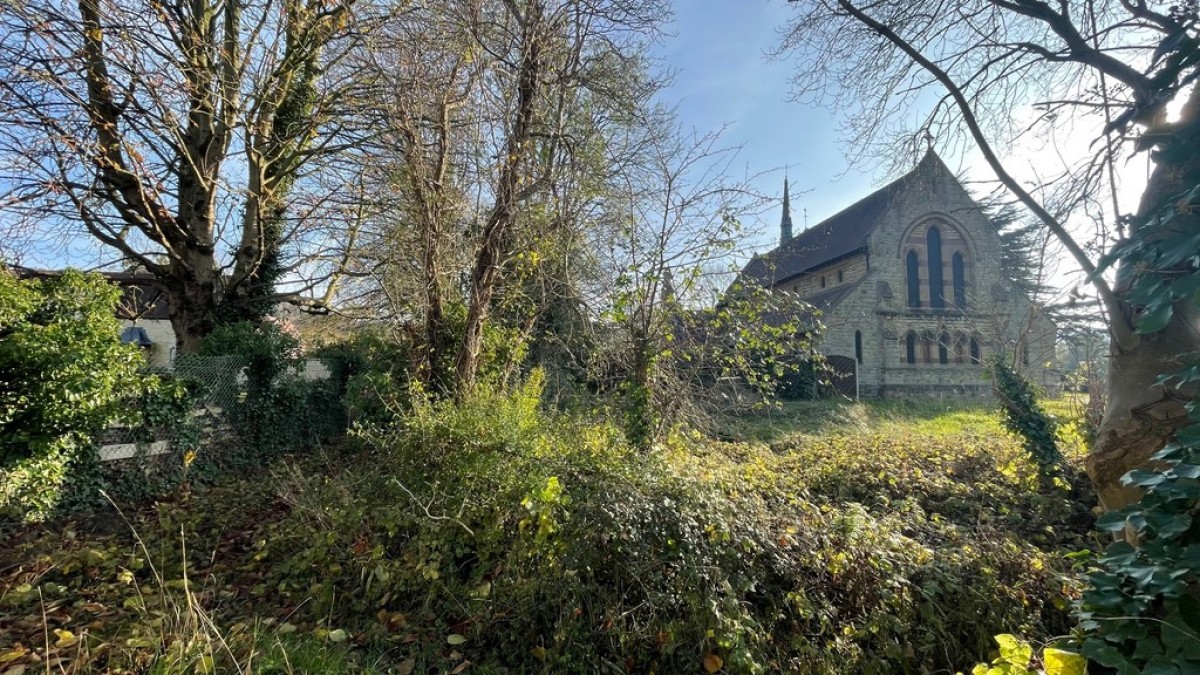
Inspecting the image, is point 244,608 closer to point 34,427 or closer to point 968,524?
point 34,427

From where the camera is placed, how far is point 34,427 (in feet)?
16.2

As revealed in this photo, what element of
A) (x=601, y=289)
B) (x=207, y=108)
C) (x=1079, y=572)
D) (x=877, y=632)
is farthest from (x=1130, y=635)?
(x=207, y=108)

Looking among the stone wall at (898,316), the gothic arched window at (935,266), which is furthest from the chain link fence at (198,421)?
the gothic arched window at (935,266)

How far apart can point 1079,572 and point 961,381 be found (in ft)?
79.1

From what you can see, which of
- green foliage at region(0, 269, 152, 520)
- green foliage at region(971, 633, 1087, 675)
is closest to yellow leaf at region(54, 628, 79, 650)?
green foliage at region(0, 269, 152, 520)

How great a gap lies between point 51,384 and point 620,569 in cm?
573

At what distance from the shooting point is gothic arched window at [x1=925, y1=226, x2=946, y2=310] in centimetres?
2445

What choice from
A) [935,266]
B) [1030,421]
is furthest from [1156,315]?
[935,266]

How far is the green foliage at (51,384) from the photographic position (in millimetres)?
4797

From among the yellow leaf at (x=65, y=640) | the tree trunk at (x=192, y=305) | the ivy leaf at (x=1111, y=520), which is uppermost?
the tree trunk at (x=192, y=305)

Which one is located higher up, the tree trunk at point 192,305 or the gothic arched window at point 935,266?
the gothic arched window at point 935,266

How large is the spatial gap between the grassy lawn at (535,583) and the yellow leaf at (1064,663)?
1303 mm

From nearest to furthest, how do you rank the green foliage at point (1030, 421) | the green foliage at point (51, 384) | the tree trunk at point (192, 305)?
the green foliage at point (51, 384)
the green foliage at point (1030, 421)
the tree trunk at point (192, 305)

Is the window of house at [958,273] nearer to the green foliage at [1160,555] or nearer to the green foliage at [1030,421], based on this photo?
the green foliage at [1030,421]
